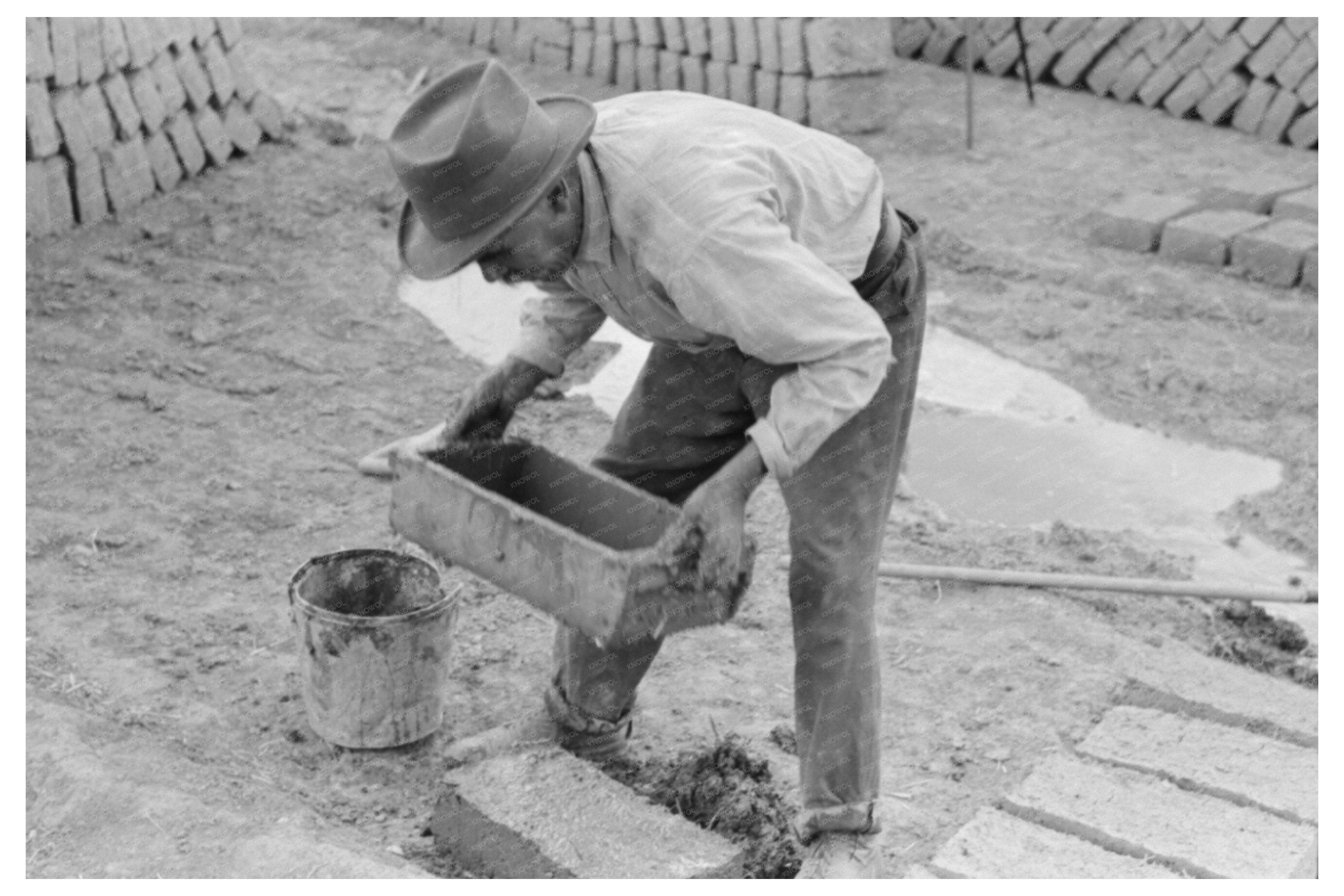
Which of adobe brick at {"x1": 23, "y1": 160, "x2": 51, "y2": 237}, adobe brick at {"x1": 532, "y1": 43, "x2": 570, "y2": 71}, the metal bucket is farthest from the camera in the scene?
adobe brick at {"x1": 532, "y1": 43, "x2": 570, "y2": 71}

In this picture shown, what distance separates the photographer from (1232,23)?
10.9 m

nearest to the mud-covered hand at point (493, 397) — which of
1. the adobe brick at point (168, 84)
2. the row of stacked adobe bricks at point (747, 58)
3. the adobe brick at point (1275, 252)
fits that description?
the adobe brick at point (168, 84)

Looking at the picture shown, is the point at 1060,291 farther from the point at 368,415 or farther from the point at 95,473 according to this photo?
the point at 95,473

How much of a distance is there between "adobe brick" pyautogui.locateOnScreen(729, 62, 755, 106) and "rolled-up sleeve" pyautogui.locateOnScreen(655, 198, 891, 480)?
7544mm

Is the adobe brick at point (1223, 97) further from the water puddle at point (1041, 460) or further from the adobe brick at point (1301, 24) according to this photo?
the water puddle at point (1041, 460)

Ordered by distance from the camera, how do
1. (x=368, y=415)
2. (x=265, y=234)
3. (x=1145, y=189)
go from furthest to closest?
1. (x=1145, y=189)
2. (x=265, y=234)
3. (x=368, y=415)

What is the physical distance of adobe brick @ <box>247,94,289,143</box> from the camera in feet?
30.8

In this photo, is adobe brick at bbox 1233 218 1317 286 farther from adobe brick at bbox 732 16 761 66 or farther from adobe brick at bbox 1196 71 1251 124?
adobe brick at bbox 732 16 761 66

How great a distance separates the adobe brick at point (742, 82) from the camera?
34.5 ft

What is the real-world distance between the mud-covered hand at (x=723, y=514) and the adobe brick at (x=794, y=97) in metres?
7.21

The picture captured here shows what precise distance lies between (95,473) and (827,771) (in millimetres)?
3414

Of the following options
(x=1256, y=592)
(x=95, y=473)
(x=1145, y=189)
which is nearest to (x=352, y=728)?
(x=95, y=473)

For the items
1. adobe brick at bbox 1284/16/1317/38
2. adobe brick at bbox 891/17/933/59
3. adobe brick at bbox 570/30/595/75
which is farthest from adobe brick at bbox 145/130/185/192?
adobe brick at bbox 1284/16/1317/38

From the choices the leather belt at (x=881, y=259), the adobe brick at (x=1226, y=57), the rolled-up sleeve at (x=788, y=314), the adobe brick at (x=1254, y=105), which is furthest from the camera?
the adobe brick at (x=1226, y=57)
